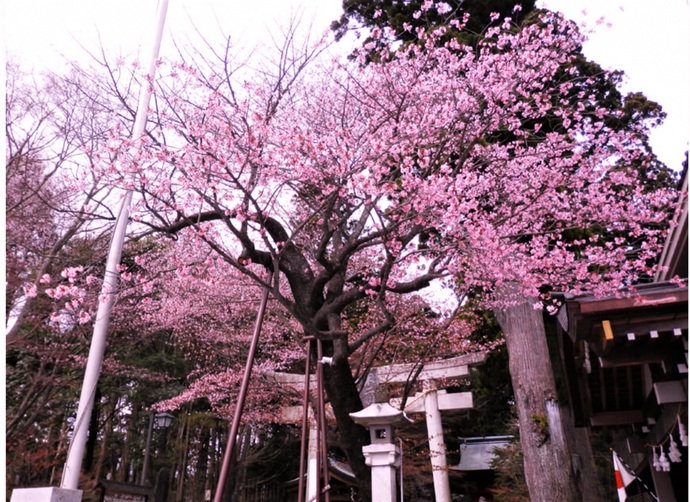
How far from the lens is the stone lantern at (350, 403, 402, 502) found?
19.3ft

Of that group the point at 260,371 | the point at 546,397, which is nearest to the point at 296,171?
the point at 546,397

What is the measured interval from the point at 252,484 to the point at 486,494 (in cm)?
786

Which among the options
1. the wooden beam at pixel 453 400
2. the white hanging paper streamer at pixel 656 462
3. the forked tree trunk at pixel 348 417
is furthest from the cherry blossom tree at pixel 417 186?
the wooden beam at pixel 453 400

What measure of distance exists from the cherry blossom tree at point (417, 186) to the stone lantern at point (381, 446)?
0.37 meters

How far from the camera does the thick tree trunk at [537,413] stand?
23.5 feet

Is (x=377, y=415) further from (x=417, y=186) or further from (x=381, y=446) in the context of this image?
(x=417, y=186)

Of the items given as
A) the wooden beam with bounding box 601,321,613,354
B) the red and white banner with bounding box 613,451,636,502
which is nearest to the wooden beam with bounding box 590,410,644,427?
the red and white banner with bounding box 613,451,636,502

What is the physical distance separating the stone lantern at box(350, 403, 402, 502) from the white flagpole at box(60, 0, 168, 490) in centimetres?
286

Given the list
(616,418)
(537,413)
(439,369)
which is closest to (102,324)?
(537,413)

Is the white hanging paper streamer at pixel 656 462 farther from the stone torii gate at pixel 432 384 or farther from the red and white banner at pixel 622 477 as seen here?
the stone torii gate at pixel 432 384

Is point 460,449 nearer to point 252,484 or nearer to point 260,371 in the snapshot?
point 252,484

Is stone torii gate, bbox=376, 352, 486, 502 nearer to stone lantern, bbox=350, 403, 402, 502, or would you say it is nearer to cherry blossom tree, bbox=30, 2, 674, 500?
cherry blossom tree, bbox=30, 2, 674, 500

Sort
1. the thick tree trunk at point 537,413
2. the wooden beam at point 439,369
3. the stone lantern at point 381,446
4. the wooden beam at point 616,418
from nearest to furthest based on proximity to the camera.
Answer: the stone lantern at point 381,446
the wooden beam at point 616,418
the thick tree trunk at point 537,413
the wooden beam at point 439,369

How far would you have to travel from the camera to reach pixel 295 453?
1788 cm
